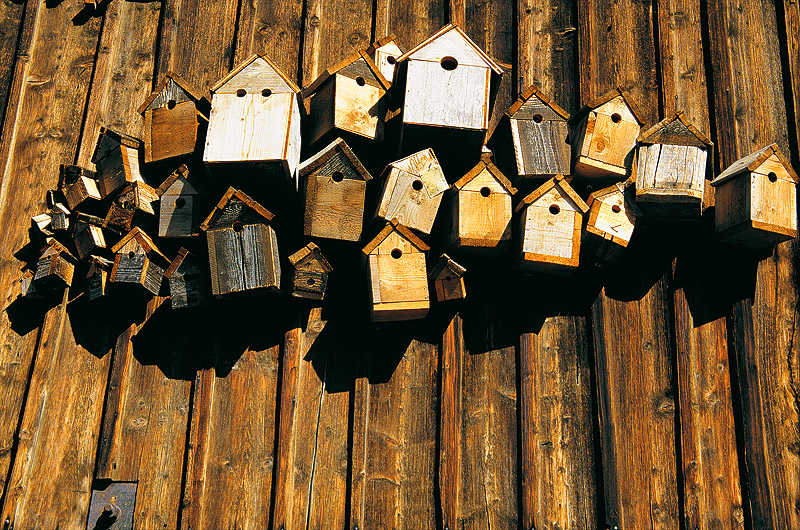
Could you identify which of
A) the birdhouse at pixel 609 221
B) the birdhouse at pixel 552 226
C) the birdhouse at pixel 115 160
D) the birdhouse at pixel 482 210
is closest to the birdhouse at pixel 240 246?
the birdhouse at pixel 115 160

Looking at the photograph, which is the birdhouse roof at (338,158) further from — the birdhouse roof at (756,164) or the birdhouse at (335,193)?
the birdhouse roof at (756,164)

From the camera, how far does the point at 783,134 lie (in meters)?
3.60

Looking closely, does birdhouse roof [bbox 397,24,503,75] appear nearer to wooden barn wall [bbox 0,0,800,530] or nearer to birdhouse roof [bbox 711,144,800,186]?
wooden barn wall [bbox 0,0,800,530]

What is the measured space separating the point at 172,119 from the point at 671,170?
255 cm

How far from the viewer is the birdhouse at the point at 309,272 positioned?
2.97 metres

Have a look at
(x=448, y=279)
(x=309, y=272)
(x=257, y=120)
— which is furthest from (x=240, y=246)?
(x=448, y=279)

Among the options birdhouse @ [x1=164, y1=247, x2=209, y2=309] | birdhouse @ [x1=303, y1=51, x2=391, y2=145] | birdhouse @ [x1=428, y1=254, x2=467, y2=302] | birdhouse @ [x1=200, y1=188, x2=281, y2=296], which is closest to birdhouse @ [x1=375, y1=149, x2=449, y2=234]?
birdhouse @ [x1=428, y1=254, x2=467, y2=302]

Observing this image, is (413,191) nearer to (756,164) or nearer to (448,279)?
(448,279)

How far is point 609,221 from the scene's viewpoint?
302 centimetres

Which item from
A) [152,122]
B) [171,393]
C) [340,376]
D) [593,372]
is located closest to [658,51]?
[593,372]

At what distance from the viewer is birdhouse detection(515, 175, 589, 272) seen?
9.55 ft

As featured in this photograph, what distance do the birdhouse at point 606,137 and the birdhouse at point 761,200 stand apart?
1.68 ft

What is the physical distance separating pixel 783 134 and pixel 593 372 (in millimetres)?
1827

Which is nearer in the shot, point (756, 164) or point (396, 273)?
point (396, 273)
